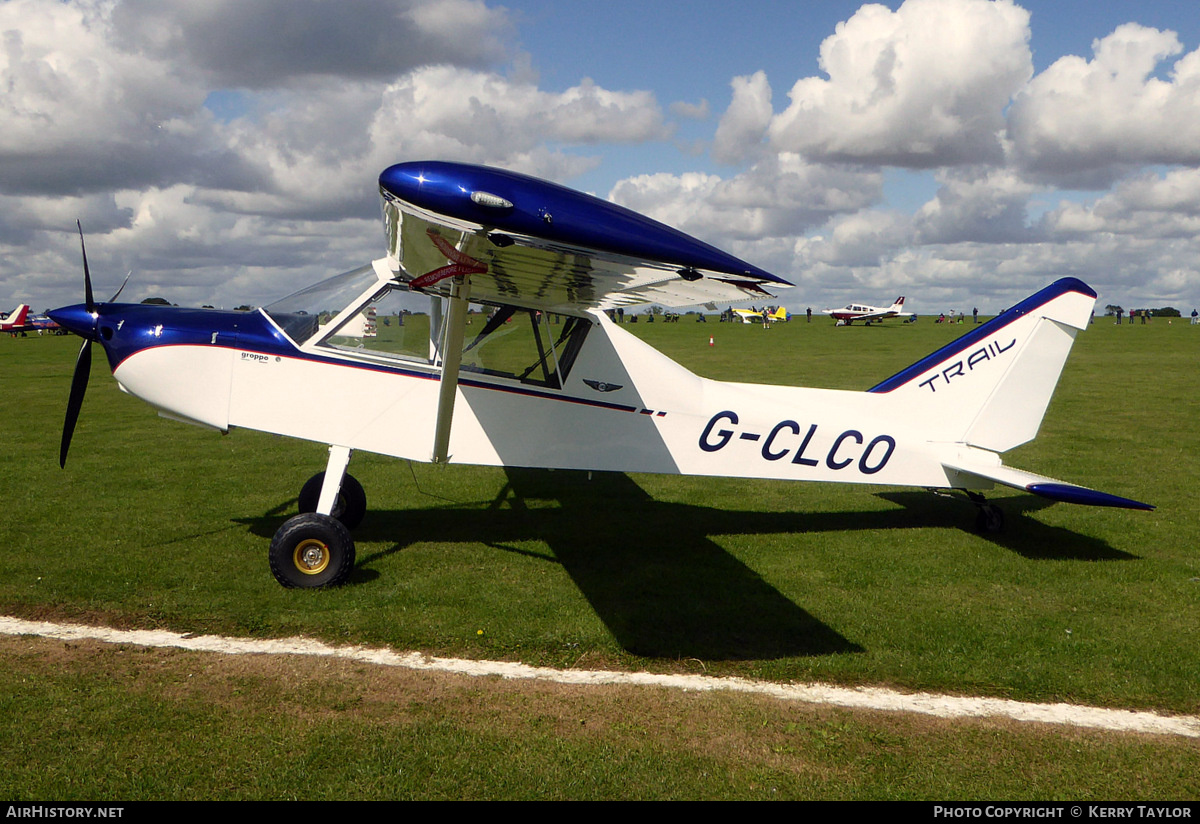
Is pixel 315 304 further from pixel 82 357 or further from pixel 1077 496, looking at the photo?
pixel 1077 496

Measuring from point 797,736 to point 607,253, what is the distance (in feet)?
9.32

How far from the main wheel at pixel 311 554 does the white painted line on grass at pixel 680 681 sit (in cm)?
87

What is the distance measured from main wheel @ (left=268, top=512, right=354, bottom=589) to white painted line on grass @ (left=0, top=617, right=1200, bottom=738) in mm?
871

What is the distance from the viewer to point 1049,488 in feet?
22.5

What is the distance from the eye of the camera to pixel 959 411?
7988 millimetres

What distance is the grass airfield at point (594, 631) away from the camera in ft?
12.7

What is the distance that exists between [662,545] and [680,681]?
2943mm

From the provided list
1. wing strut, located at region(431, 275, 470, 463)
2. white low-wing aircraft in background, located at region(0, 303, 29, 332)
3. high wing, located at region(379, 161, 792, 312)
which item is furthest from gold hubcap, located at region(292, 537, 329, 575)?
white low-wing aircraft in background, located at region(0, 303, 29, 332)

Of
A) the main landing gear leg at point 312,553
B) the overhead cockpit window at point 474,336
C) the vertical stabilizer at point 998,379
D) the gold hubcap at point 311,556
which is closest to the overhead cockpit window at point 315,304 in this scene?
the overhead cockpit window at point 474,336

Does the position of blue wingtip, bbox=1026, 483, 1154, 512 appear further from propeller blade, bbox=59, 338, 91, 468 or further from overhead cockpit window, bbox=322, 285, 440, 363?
propeller blade, bbox=59, 338, 91, 468

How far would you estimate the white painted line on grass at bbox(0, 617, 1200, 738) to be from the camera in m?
4.53

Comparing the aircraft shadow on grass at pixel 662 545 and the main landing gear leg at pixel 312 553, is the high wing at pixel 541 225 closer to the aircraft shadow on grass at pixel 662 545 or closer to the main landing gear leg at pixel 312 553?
the aircraft shadow on grass at pixel 662 545
